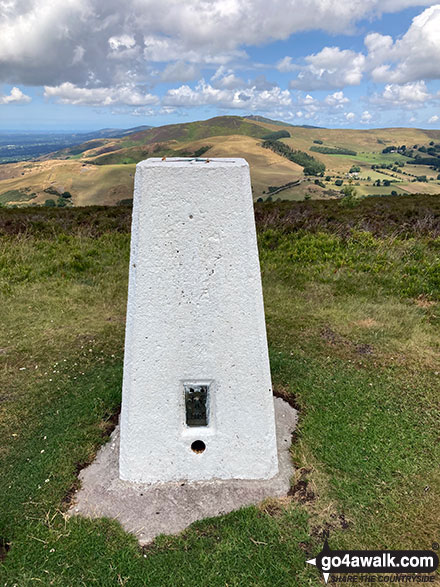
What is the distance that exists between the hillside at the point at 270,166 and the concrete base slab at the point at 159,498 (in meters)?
19.8

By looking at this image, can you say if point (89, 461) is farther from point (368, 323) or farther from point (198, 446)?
point (368, 323)

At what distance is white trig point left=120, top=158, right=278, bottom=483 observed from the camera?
3.34m

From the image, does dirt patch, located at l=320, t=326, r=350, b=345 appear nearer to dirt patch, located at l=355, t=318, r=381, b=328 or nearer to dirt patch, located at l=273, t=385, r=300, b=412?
dirt patch, located at l=355, t=318, r=381, b=328

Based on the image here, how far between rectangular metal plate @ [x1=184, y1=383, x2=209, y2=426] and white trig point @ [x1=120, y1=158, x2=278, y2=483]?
1cm

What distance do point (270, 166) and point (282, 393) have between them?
59.0 metres

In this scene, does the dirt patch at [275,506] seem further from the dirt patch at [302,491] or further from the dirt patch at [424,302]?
the dirt patch at [424,302]

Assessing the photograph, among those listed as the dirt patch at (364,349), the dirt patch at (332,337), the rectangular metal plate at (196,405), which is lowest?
the dirt patch at (332,337)

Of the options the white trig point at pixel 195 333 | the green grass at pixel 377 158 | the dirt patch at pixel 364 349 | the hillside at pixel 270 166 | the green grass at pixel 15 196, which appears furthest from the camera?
the green grass at pixel 377 158

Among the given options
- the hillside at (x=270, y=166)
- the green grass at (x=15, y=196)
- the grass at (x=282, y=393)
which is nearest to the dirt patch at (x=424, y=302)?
the grass at (x=282, y=393)

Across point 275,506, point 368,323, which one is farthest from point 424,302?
point 275,506

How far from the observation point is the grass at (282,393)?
132 inches

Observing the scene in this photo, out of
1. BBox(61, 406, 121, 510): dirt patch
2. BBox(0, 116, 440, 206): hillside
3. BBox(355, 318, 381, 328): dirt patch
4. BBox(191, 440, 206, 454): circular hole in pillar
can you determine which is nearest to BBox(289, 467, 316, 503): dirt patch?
BBox(191, 440, 206, 454): circular hole in pillar

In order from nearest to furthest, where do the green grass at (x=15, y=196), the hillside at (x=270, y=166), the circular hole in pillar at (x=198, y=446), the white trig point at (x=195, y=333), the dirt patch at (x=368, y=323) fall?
the white trig point at (x=195, y=333) → the circular hole in pillar at (x=198, y=446) → the dirt patch at (x=368, y=323) → the hillside at (x=270, y=166) → the green grass at (x=15, y=196)

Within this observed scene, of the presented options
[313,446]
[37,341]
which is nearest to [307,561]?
[313,446]
